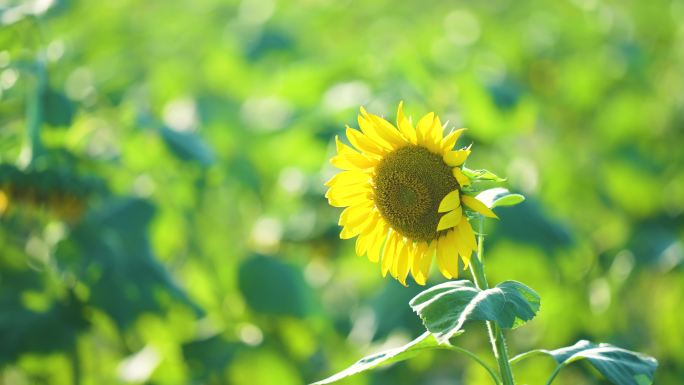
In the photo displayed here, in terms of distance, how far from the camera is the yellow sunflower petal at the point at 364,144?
1.14 m

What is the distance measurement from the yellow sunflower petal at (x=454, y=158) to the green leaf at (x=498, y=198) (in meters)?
0.06

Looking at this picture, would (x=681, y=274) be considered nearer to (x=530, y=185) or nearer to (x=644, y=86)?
(x=530, y=185)

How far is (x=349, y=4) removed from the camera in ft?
15.3

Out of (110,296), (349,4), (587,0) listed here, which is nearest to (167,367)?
(110,296)

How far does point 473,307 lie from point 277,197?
6.74 ft

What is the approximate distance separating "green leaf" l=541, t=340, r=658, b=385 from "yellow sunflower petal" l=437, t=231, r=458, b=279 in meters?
0.15

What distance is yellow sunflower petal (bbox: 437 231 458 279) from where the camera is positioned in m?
1.11

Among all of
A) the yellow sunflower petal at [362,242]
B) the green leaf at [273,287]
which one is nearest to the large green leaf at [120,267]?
the green leaf at [273,287]

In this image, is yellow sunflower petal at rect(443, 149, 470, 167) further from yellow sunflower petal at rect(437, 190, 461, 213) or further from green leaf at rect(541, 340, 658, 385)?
green leaf at rect(541, 340, 658, 385)

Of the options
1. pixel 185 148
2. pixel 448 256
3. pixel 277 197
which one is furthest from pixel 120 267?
pixel 448 256

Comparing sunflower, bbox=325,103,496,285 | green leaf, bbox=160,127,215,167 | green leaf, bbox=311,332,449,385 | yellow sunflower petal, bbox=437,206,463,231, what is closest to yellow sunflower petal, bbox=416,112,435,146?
sunflower, bbox=325,103,496,285

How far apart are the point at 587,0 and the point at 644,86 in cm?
75

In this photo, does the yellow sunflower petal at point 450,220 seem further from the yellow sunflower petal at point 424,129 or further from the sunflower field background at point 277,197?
the sunflower field background at point 277,197

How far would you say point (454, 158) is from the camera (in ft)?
3.55
